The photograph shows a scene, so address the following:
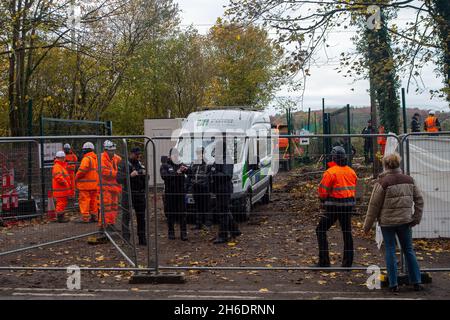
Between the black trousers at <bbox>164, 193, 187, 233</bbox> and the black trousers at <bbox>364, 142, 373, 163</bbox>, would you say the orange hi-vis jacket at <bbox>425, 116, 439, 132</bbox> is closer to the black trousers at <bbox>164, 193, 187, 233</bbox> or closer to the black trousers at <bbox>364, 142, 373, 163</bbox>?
the black trousers at <bbox>364, 142, 373, 163</bbox>

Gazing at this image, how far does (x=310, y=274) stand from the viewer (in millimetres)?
8945

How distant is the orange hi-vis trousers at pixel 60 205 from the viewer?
9.53m

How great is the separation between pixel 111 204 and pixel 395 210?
4.70m

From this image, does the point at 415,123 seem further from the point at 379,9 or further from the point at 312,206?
the point at 312,206

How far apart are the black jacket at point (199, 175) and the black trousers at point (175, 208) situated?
342 millimetres

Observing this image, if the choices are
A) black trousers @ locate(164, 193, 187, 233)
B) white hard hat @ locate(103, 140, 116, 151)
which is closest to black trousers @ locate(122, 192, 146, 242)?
black trousers @ locate(164, 193, 187, 233)

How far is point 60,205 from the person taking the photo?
31.4ft

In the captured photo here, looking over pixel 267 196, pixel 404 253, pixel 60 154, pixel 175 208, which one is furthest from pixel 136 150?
pixel 404 253

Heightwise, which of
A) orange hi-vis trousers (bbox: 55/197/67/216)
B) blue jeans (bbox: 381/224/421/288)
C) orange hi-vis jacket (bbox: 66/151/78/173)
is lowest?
blue jeans (bbox: 381/224/421/288)

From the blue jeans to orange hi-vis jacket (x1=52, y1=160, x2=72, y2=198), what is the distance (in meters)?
5.16

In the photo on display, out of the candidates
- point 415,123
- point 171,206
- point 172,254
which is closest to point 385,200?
point 171,206

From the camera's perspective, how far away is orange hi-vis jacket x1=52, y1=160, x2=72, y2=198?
9.51m

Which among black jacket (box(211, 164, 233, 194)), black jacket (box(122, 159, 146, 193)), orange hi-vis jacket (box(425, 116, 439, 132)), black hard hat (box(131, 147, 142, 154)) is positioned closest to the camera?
black jacket (box(211, 164, 233, 194))

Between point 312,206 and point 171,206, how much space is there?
2273mm
